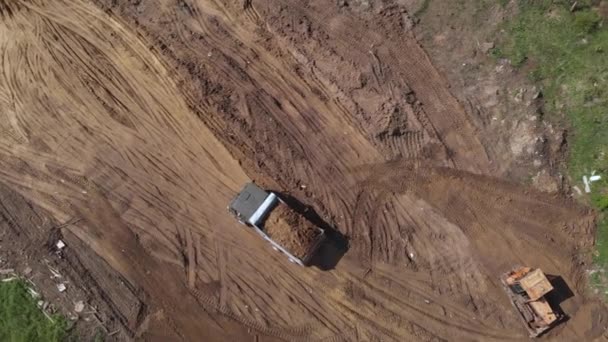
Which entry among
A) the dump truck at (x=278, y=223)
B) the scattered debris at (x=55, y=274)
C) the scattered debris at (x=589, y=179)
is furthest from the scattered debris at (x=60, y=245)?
the scattered debris at (x=589, y=179)

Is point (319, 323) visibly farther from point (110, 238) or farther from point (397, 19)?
point (397, 19)

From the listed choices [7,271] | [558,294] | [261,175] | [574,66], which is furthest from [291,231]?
[574,66]

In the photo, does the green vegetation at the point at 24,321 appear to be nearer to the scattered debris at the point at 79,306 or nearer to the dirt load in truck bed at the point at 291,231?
the scattered debris at the point at 79,306

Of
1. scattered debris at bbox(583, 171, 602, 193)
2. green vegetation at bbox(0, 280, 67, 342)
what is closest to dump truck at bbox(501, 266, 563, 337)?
scattered debris at bbox(583, 171, 602, 193)

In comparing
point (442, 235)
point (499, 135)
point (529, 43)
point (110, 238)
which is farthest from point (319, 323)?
point (529, 43)

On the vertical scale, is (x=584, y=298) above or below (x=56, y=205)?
below

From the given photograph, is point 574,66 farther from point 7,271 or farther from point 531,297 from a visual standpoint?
point 7,271
